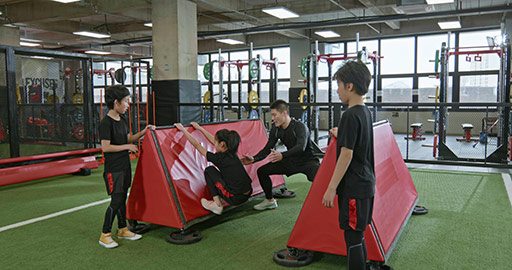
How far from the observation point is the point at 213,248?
314cm

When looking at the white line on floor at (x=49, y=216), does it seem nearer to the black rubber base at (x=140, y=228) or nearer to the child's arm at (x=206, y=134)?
the black rubber base at (x=140, y=228)

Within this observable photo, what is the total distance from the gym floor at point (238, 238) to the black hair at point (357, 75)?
139 centimetres

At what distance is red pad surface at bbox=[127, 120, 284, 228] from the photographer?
11.0ft

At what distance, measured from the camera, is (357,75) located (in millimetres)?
1998

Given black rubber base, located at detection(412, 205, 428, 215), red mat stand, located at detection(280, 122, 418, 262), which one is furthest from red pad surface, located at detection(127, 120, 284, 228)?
black rubber base, located at detection(412, 205, 428, 215)

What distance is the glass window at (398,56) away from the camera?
46.3 ft

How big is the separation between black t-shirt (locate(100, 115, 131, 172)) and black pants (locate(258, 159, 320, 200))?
1.48 metres

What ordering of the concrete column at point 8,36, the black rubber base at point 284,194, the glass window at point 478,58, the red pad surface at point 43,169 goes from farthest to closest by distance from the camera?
the glass window at point 478,58 → the concrete column at point 8,36 → the red pad surface at point 43,169 → the black rubber base at point 284,194

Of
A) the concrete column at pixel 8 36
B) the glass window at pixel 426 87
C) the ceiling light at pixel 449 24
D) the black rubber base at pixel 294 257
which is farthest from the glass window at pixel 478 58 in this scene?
the concrete column at pixel 8 36

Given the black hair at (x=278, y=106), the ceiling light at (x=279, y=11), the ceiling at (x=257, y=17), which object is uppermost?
the ceiling at (x=257, y=17)

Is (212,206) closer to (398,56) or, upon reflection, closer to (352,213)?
(352,213)

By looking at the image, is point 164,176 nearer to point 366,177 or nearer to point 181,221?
point 181,221

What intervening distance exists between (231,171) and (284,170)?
788 mm

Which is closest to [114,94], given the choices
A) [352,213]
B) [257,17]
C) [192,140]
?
[192,140]
